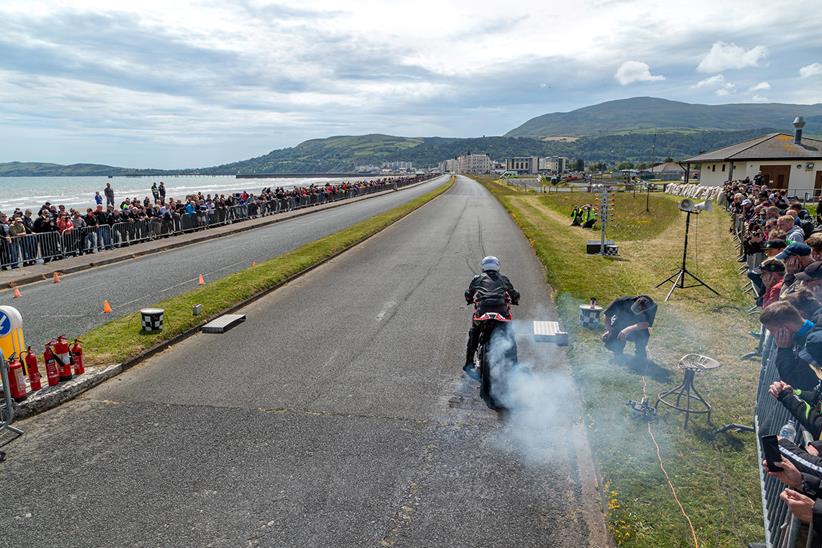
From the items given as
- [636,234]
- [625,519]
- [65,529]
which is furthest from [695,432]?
[636,234]

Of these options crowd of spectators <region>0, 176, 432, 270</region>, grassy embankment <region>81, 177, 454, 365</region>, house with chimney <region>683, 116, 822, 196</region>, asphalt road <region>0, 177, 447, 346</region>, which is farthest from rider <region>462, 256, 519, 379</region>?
house with chimney <region>683, 116, 822, 196</region>

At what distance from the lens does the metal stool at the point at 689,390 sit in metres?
6.45

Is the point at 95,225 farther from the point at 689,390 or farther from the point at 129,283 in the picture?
the point at 689,390

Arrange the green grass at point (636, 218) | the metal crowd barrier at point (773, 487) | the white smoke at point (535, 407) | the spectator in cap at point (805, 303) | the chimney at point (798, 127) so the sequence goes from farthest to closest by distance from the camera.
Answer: the chimney at point (798, 127), the green grass at point (636, 218), the white smoke at point (535, 407), the spectator in cap at point (805, 303), the metal crowd barrier at point (773, 487)

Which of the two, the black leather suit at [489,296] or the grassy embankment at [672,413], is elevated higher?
the black leather suit at [489,296]

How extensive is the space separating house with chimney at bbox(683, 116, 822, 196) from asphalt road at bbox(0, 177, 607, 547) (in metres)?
39.3

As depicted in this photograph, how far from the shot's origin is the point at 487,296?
7.94 m

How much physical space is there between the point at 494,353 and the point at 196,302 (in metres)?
8.04

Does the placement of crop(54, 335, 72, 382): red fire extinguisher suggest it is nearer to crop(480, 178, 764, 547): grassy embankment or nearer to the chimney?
crop(480, 178, 764, 547): grassy embankment

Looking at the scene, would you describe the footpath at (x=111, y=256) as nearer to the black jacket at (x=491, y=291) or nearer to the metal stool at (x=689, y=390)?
the black jacket at (x=491, y=291)

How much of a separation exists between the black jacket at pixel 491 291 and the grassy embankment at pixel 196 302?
603cm

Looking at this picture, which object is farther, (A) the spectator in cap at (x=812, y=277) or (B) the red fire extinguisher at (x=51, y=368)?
(B) the red fire extinguisher at (x=51, y=368)

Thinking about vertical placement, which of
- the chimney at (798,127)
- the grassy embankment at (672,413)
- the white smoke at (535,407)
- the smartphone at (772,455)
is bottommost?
the white smoke at (535,407)

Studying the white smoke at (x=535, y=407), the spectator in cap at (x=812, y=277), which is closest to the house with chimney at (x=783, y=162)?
the spectator in cap at (x=812, y=277)
